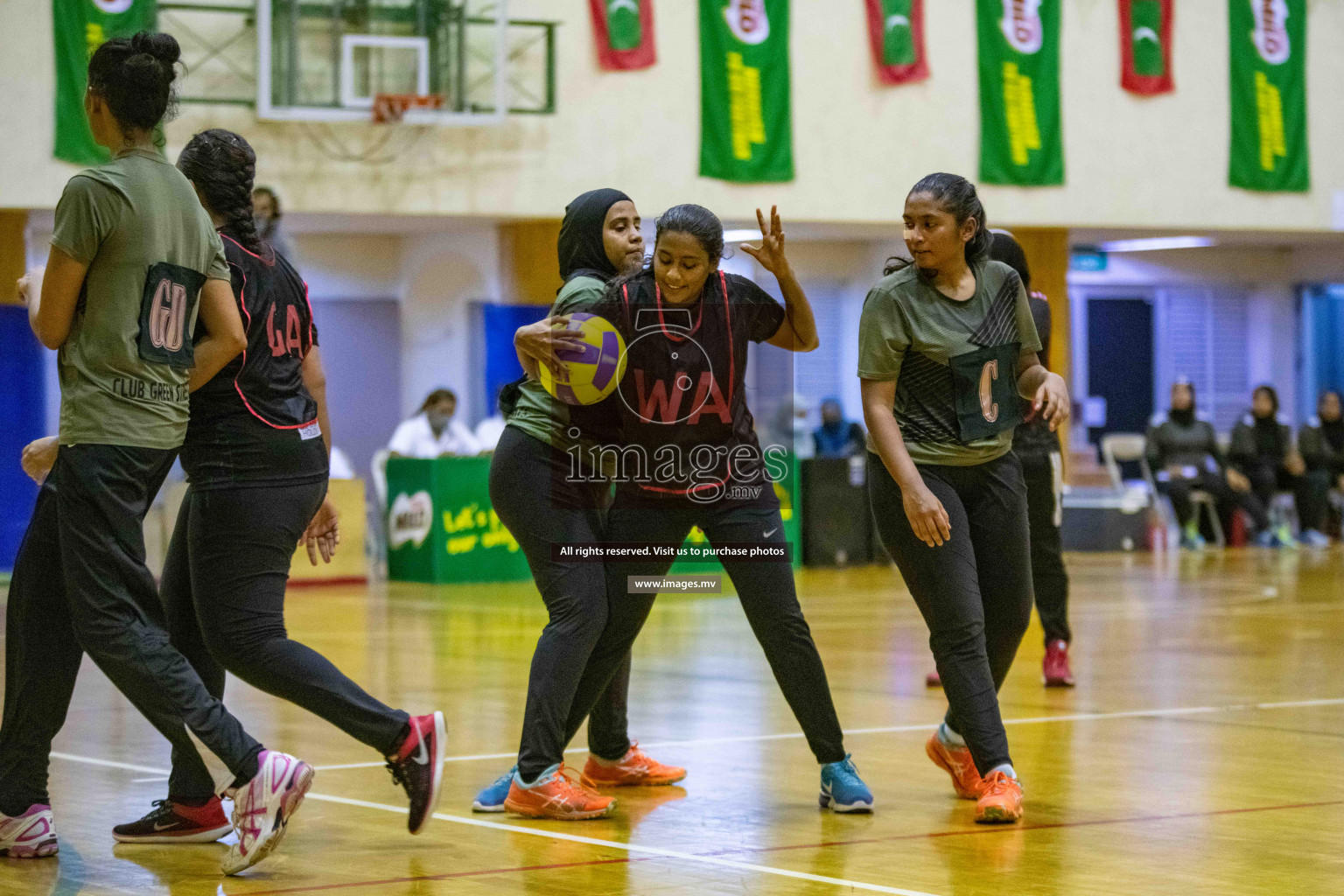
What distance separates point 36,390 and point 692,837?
41.6 ft

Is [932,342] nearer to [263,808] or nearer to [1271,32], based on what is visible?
[263,808]

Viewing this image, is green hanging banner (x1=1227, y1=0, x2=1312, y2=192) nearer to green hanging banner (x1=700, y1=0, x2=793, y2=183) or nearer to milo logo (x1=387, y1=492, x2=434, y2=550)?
green hanging banner (x1=700, y1=0, x2=793, y2=183)

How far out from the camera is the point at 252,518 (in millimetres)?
4375

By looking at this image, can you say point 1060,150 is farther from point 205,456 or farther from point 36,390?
point 205,456

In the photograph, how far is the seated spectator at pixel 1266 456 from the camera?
19016 millimetres

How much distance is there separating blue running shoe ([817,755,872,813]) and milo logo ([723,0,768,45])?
13.6m

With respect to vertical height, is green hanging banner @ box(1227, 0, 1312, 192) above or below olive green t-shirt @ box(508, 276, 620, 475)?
above

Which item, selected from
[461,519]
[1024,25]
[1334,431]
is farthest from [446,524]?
[1334,431]

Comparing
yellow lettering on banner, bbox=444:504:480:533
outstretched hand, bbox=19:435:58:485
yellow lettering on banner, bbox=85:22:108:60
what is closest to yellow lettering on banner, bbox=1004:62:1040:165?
yellow lettering on banner, bbox=444:504:480:533

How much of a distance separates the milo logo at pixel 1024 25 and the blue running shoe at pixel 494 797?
15277 millimetres

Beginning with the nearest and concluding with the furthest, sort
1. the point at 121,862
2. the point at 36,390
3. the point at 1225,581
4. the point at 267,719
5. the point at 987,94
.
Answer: the point at 121,862, the point at 267,719, the point at 1225,581, the point at 36,390, the point at 987,94

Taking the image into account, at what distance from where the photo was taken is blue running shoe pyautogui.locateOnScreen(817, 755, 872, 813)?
4980 millimetres

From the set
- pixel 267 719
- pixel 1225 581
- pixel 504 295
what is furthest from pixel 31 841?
pixel 504 295

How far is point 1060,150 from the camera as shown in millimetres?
19141
